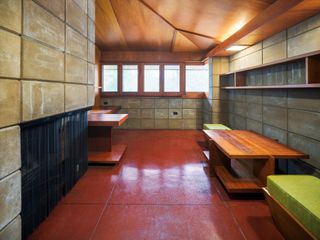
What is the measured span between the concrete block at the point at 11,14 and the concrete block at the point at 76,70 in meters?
0.97

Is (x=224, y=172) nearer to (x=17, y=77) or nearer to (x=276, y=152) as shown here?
(x=276, y=152)

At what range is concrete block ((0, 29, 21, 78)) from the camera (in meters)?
1.53

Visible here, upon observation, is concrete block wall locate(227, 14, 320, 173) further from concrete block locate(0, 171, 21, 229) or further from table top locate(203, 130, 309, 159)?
concrete block locate(0, 171, 21, 229)

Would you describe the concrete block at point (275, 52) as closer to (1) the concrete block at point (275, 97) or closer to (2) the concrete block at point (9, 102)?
(1) the concrete block at point (275, 97)

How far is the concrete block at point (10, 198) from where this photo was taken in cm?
157

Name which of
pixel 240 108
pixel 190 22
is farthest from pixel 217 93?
pixel 190 22

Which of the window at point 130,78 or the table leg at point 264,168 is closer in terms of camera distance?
the table leg at point 264,168

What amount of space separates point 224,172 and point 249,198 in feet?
1.90

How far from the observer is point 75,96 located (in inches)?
115

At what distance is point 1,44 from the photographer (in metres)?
1.52

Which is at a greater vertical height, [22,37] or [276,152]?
[22,37]

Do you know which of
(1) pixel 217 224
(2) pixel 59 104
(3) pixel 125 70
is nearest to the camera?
(1) pixel 217 224

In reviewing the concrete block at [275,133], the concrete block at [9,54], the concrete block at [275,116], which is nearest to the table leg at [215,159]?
the concrete block at [275,133]

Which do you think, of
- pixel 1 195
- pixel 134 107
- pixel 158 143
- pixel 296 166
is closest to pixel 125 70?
pixel 134 107
